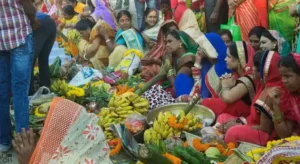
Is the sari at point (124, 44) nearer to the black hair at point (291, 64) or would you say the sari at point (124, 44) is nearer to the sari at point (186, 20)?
the sari at point (186, 20)

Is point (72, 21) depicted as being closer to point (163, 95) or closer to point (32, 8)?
point (163, 95)

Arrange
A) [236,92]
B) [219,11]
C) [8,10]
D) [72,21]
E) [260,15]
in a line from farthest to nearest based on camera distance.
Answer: [72,21], [219,11], [260,15], [236,92], [8,10]

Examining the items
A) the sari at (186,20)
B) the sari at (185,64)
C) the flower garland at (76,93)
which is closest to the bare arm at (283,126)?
the sari at (185,64)

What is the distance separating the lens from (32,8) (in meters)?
4.47

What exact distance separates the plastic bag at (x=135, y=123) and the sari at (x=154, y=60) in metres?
1.53

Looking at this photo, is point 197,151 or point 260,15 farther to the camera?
point 260,15

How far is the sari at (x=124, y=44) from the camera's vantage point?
7.41m

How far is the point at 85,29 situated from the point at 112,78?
5.93 ft

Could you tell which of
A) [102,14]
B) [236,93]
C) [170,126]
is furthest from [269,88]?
[102,14]

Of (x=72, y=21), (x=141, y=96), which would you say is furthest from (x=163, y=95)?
(x=72, y=21)

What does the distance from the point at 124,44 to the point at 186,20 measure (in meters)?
0.91

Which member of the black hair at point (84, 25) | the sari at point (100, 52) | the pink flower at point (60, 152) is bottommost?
the sari at point (100, 52)

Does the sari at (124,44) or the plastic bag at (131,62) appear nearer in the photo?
the plastic bag at (131,62)

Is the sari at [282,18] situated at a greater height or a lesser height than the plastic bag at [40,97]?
greater
